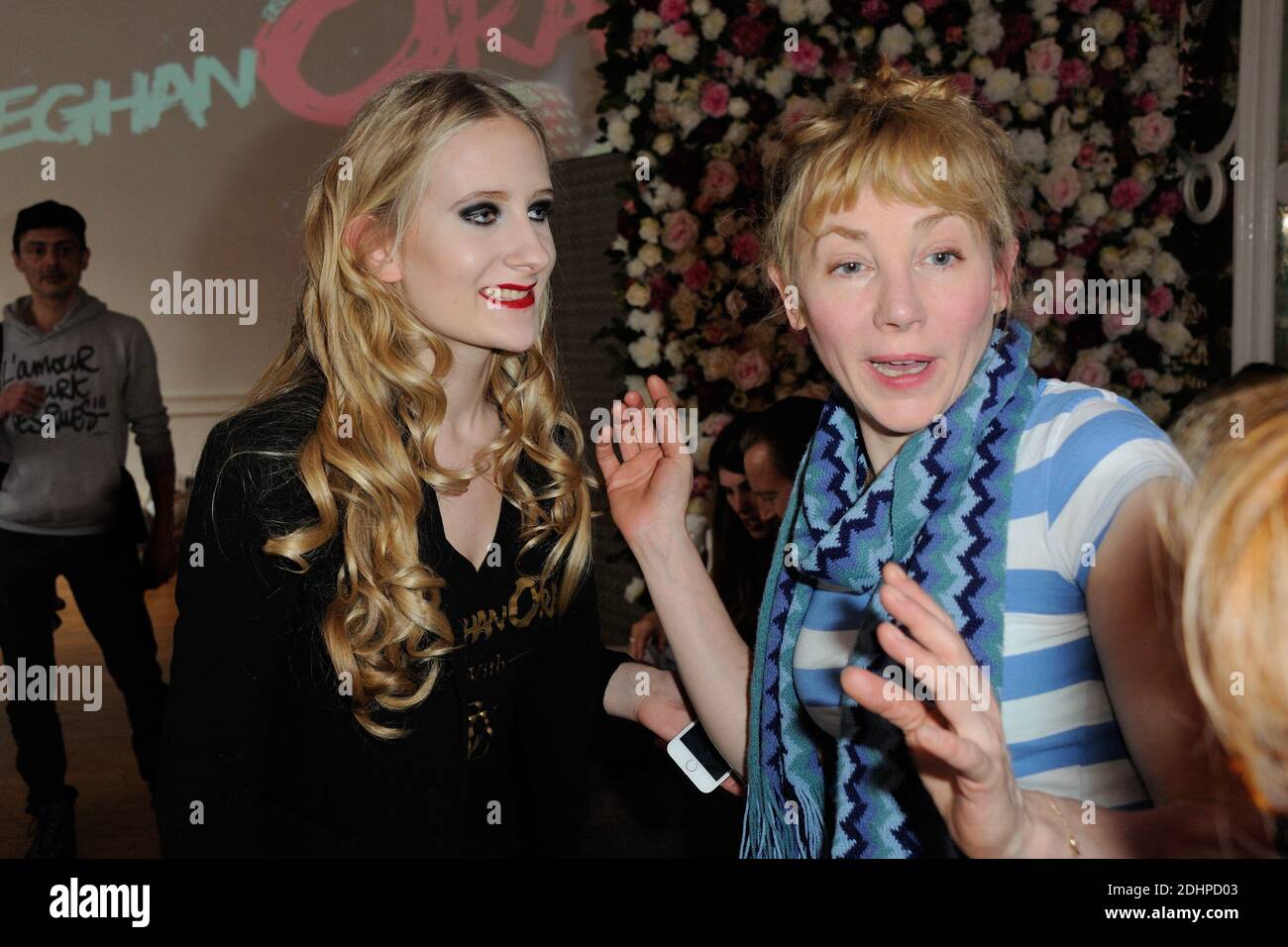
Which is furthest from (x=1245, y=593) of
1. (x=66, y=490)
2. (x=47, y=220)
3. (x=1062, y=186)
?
(x=47, y=220)

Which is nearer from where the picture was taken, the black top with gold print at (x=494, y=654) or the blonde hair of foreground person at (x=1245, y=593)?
the blonde hair of foreground person at (x=1245, y=593)

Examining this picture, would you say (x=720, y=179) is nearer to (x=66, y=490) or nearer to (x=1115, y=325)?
(x=1115, y=325)

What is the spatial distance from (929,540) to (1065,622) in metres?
0.20

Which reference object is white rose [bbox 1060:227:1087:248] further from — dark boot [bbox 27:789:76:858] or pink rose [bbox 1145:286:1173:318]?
dark boot [bbox 27:789:76:858]

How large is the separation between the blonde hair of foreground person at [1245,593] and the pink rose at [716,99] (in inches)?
127

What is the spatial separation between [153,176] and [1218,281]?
665cm

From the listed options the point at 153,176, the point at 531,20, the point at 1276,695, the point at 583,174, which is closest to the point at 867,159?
the point at 1276,695

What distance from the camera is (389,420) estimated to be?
175 centimetres

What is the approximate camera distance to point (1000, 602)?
128cm

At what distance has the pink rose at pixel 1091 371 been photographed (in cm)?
374

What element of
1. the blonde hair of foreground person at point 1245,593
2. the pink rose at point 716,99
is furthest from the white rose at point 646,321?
the blonde hair of foreground person at point 1245,593

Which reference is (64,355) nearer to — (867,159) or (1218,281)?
(867,159)

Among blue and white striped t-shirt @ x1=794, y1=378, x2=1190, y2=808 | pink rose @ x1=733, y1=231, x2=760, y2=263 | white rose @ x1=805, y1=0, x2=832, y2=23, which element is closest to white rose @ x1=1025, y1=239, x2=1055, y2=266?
pink rose @ x1=733, y1=231, x2=760, y2=263

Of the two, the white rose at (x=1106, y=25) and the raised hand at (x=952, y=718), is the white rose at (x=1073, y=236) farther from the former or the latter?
the raised hand at (x=952, y=718)
